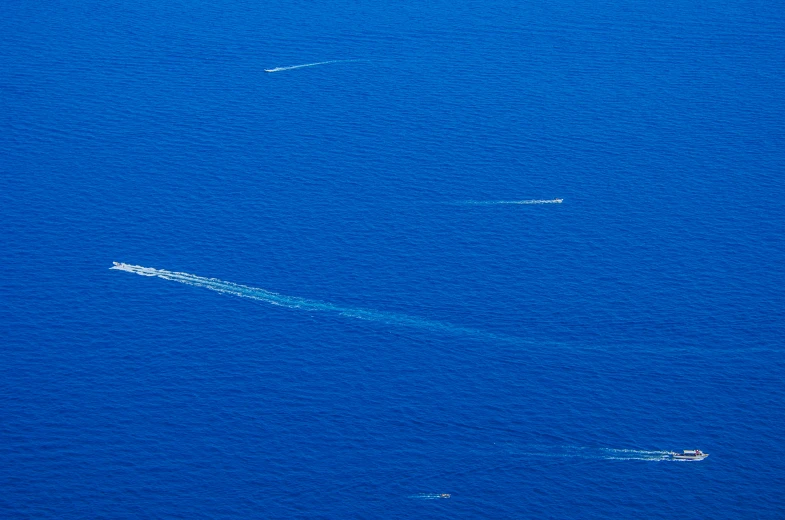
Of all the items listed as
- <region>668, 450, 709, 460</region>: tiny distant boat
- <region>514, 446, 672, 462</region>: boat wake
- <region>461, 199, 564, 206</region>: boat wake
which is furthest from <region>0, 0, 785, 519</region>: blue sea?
<region>668, 450, 709, 460</region>: tiny distant boat

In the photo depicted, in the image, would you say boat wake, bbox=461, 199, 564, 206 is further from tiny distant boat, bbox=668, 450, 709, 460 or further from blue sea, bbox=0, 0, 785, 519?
tiny distant boat, bbox=668, 450, 709, 460

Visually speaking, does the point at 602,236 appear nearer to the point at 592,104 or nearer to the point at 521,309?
the point at 521,309

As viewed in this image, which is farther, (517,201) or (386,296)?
(517,201)

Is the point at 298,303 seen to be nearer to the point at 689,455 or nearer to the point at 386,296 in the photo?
the point at 386,296

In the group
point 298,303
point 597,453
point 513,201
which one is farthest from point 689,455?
point 513,201

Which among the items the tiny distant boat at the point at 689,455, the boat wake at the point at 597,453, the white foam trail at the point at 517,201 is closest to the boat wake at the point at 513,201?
the white foam trail at the point at 517,201

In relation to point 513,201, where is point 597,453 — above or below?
below
